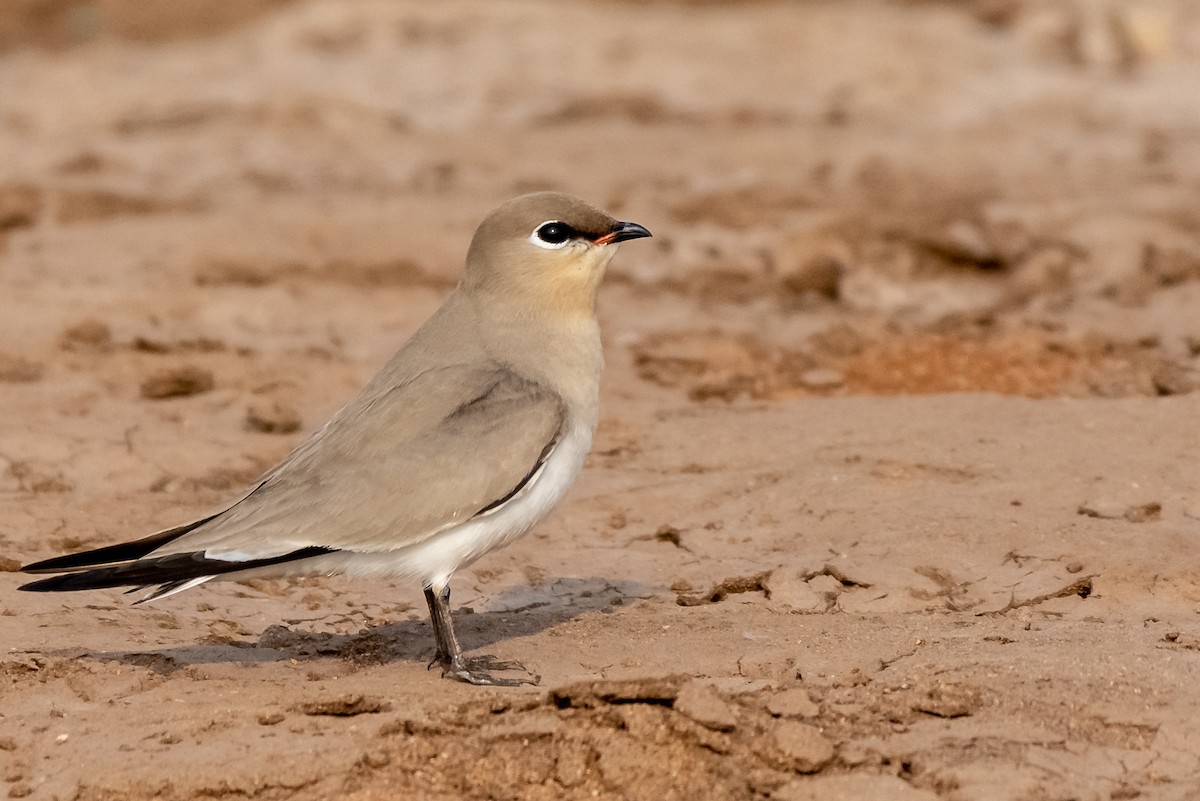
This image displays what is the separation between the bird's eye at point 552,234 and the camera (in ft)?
19.0

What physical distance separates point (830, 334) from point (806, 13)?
6.74 metres

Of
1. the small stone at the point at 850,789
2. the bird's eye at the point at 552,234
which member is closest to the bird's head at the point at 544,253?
the bird's eye at the point at 552,234

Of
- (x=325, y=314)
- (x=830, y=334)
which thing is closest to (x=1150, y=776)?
(x=830, y=334)

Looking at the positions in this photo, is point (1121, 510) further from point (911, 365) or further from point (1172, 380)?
point (911, 365)

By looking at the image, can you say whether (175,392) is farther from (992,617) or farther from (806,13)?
(806,13)

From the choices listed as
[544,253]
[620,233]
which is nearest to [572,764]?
[544,253]

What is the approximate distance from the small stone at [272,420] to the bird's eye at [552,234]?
2.33 m

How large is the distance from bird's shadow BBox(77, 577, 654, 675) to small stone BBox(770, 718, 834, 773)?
1390mm

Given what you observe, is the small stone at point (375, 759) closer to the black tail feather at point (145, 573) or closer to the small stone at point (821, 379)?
the black tail feather at point (145, 573)

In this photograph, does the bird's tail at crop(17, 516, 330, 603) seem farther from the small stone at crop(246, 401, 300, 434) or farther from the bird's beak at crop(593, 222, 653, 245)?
the small stone at crop(246, 401, 300, 434)

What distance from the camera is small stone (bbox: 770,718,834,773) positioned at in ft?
14.4

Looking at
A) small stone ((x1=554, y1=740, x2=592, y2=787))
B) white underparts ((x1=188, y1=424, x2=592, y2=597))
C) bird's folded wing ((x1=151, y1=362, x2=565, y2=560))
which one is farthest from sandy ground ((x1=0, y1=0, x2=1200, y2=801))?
bird's folded wing ((x1=151, y1=362, x2=565, y2=560))

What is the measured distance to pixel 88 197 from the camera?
1091cm

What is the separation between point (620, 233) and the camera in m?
5.90
